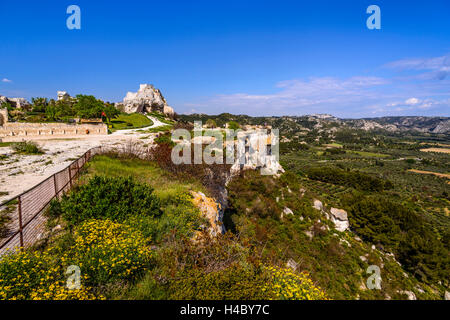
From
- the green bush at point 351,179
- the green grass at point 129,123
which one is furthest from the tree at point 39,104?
the green bush at point 351,179

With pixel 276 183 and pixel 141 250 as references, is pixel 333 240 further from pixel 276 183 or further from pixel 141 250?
pixel 141 250

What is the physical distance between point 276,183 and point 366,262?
12.9m

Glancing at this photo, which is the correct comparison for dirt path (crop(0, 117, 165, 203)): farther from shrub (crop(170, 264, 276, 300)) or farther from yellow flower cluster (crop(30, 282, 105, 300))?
shrub (crop(170, 264, 276, 300))

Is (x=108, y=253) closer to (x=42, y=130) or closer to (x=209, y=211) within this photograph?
(x=209, y=211)

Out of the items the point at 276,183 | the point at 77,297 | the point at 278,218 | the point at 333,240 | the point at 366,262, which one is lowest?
the point at 366,262

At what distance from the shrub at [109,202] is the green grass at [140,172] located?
238 cm

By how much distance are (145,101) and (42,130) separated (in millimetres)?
33445

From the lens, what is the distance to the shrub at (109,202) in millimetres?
5953

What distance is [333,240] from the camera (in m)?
22.2

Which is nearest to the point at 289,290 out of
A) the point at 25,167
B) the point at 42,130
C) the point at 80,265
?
the point at 80,265

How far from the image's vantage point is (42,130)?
20031 millimetres

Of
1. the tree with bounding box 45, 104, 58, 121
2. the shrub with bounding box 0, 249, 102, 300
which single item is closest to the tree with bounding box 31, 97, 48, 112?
the tree with bounding box 45, 104, 58, 121

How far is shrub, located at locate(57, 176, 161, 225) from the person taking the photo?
5953 mm
